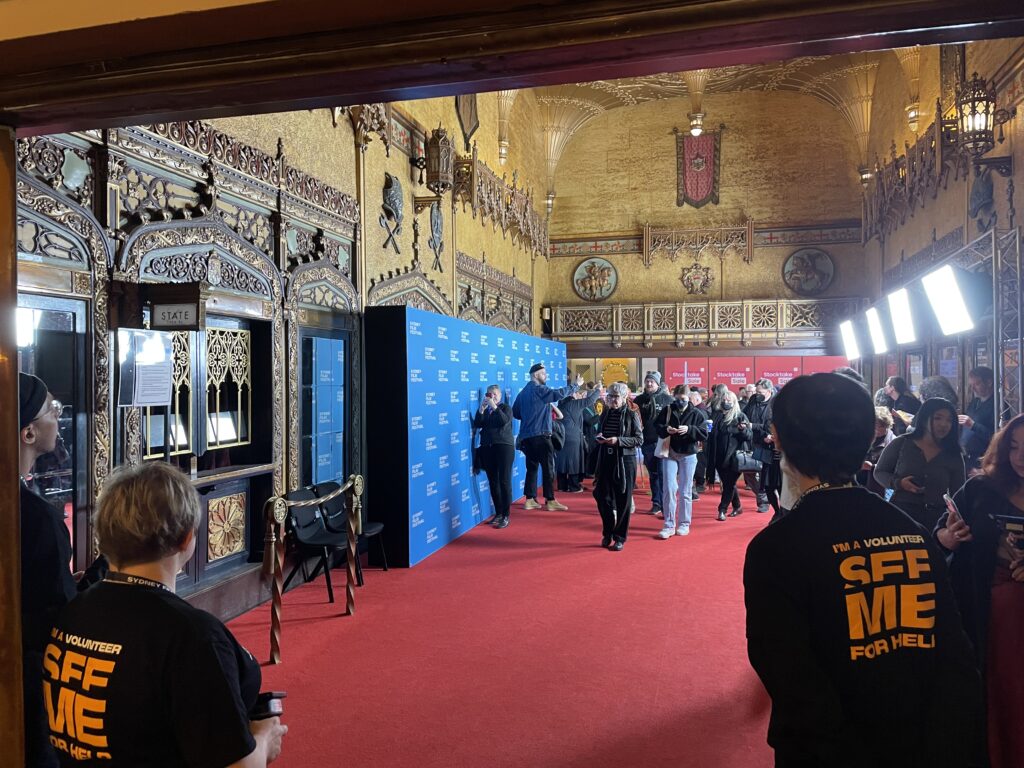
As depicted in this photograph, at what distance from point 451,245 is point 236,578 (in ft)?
20.1

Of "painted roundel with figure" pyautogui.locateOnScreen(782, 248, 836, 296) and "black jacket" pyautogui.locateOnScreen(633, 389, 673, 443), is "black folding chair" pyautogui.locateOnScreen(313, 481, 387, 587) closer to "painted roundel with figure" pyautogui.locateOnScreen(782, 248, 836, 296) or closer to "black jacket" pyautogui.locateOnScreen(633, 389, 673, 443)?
"black jacket" pyautogui.locateOnScreen(633, 389, 673, 443)

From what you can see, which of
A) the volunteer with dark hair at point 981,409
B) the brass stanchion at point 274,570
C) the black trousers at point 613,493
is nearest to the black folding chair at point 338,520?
the brass stanchion at point 274,570

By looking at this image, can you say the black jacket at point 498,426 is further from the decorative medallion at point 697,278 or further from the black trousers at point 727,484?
the decorative medallion at point 697,278

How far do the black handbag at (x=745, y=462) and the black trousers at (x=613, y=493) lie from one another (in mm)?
2147

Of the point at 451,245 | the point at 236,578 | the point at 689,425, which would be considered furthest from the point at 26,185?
the point at 451,245

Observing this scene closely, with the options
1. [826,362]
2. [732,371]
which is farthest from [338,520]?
[826,362]

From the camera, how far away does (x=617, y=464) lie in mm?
7285

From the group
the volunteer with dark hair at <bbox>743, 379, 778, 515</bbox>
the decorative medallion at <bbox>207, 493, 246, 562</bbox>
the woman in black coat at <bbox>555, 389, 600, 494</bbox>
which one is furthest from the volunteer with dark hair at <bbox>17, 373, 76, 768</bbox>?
the woman in black coat at <bbox>555, 389, 600, 494</bbox>

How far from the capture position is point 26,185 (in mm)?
3619

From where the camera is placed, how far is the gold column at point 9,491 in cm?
163

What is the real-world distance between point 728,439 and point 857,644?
298 inches

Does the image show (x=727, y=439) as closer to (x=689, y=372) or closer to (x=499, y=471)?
(x=499, y=471)

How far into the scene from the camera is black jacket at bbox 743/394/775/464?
8.30 metres

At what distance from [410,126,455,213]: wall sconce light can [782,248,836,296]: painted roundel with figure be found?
33.8 feet
